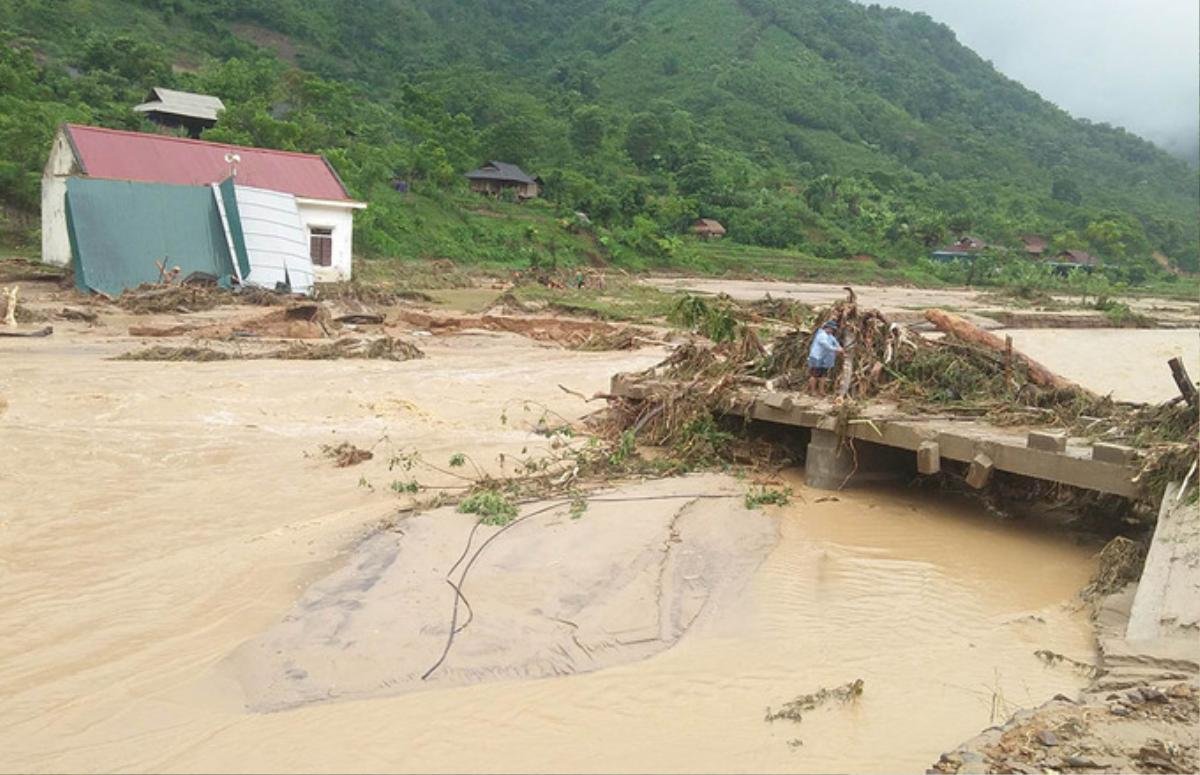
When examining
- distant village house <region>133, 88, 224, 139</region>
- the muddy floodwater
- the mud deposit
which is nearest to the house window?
distant village house <region>133, 88, 224, 139</region>

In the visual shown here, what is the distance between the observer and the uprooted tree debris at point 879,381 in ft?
32.5

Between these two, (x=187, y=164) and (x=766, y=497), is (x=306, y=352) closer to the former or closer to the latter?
(x=766, y=497)

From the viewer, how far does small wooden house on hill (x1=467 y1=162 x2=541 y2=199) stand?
56500 mm

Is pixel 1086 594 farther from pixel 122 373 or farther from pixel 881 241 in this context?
pixel 881 241

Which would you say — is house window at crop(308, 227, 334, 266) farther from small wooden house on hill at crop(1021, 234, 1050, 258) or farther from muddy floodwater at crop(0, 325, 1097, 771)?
small wooden house on hill at crop(1021, 234, 1050, 258)

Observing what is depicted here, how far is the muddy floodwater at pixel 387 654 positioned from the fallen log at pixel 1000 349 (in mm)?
1979

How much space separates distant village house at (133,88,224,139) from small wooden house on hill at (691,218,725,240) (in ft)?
87.8

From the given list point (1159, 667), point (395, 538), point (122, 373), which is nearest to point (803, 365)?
point (395, 538)

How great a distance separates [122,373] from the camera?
47.1 ft

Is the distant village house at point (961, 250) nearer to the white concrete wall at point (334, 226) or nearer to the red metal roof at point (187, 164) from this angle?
the white concrete wall at point (334, 226)

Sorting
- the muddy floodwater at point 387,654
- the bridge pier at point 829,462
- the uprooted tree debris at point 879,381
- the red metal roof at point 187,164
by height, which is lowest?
the muddy floodwater at point 387,654

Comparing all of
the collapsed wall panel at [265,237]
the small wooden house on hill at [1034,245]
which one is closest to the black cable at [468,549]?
the collapsed wall panel at [265,237]

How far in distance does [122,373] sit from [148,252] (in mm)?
11620

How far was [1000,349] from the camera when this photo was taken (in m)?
11.5
